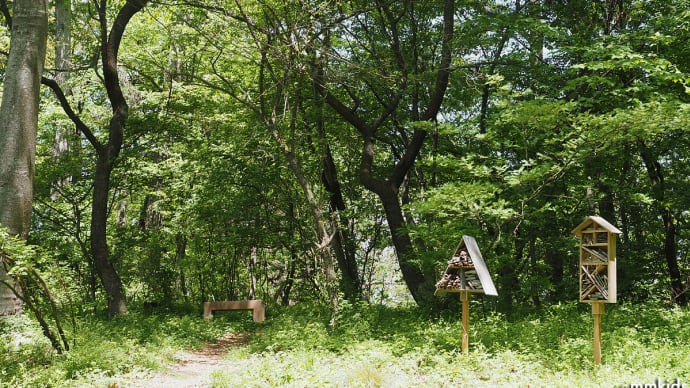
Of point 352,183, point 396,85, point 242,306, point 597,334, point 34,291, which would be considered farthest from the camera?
point 352,183

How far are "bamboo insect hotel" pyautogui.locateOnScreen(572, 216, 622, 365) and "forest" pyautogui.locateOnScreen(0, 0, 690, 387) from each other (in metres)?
0.64

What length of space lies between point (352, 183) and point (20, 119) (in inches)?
381

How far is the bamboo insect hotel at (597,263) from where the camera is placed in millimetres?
6089

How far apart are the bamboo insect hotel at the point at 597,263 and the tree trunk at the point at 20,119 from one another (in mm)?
7024

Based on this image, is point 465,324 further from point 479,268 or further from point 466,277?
point 479,268

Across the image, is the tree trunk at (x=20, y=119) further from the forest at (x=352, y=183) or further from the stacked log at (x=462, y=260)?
the stacked log at (x=462, y=260)

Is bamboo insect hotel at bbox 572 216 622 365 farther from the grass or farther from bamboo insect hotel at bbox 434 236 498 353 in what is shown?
bamboo insect hotel at bbox 434 236 498 353

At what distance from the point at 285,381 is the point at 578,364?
3235mm

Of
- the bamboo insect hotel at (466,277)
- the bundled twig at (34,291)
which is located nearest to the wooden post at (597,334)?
the bamboo insect hotel at (466,277)

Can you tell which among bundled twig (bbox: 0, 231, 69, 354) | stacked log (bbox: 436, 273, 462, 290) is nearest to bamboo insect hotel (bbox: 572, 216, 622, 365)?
stacked log (bbox: 436, 273, 462, 290)

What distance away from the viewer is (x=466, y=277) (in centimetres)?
702

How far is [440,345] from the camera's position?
296 inches

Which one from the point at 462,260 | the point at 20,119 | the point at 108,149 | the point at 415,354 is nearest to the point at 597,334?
the point at 462,260

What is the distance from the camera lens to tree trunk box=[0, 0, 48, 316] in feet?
23.4
